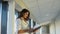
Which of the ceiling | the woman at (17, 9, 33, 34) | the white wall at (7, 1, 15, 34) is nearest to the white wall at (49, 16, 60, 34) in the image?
the ceiling

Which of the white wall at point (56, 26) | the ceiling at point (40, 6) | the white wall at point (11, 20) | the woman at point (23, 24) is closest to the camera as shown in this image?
the woman at point (23, 24)

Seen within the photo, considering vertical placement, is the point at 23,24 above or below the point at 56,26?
above

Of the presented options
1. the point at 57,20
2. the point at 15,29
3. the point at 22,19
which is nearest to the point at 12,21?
the point at 15,29

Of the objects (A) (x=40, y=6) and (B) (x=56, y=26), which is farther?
(B) (x=56, y=26)

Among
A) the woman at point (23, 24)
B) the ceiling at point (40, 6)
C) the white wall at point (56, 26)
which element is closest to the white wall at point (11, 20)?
the woman at point (23, 24)

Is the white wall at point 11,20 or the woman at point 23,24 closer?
the woman at point 23,24

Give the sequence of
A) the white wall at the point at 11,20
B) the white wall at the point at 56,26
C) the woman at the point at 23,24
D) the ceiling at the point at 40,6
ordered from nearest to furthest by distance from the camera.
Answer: the woman at the point at 23,24 → the white wall at the point at 11,20 → the ceiling at the point at 40,6 → the white wall at the point at 56,26

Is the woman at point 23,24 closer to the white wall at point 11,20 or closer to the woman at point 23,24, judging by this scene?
the woman at point 23,24

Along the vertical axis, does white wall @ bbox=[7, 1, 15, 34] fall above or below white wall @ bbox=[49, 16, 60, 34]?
above

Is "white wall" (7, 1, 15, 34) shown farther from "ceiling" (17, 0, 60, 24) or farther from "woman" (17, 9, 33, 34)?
"ceiling" (17, 0, 60, 24)

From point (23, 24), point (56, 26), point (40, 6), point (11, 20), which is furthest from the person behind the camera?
point (56, 26)

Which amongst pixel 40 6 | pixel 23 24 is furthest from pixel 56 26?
pixel 23 24

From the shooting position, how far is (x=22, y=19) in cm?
250

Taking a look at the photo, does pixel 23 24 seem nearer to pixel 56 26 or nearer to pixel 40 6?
pixel 40 6
